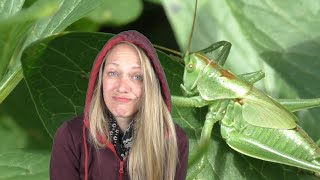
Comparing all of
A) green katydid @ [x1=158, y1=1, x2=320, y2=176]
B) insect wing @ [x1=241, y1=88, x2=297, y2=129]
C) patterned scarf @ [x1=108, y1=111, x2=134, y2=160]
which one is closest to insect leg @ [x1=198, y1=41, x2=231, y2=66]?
green katydid @ [x1=158, y1=1, x2=320, y2=176]

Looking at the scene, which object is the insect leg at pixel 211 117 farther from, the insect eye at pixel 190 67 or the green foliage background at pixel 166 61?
the insect eye at pixel 190 67

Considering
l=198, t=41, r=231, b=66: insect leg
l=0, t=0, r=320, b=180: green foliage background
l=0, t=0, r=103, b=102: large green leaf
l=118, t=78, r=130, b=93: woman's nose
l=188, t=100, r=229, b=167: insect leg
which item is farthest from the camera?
l=198, t=41, r=231, b=66: insect leg

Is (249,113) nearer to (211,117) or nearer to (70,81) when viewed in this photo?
(211,117)

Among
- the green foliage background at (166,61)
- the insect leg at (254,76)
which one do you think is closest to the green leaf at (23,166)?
the green foliage background at (166,61)

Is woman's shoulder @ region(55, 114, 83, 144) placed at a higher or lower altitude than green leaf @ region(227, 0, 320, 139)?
higher

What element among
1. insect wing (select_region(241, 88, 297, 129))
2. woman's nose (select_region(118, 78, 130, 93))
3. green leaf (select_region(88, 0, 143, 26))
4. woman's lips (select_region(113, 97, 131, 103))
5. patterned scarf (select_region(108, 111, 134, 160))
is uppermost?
woman's nose (select_region(118, 78, 130, 93))

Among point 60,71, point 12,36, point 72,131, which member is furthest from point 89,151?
point 60,71

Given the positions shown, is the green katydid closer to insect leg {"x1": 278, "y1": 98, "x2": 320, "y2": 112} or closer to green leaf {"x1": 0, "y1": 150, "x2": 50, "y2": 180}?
insect leg {"x1": 278, "y1": 98, "x2": 320, "y2": 112}

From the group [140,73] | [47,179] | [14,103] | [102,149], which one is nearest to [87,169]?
[102,149]
